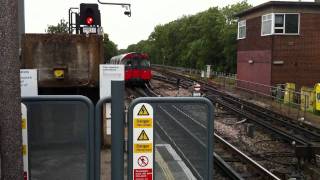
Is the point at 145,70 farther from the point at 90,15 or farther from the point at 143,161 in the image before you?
the point at 143,161

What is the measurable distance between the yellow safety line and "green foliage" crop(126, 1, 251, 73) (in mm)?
59965

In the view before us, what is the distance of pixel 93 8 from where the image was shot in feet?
38.3

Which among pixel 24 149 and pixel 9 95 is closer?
pixel 9 95

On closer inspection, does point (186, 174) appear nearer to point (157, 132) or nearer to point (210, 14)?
point (157, 132)

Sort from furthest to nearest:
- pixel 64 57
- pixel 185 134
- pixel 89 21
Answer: pixel 89 21, pixel 64 57, pixel 185 134

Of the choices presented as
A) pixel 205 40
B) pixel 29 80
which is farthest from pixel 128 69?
pixel 205 40

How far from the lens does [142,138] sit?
154 inches

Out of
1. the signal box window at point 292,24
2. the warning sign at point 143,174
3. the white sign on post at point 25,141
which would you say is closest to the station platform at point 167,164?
the warning sign at point 143,174

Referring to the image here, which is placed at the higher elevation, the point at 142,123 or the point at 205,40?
the point at 205,40

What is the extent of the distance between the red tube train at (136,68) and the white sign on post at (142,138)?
29895mm

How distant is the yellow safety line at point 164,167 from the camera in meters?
4.18

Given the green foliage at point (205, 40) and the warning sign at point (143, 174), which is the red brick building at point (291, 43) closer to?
the warning sign at point (143, 174)

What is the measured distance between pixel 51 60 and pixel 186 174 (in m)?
6.23

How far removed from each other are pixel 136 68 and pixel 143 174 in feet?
101
